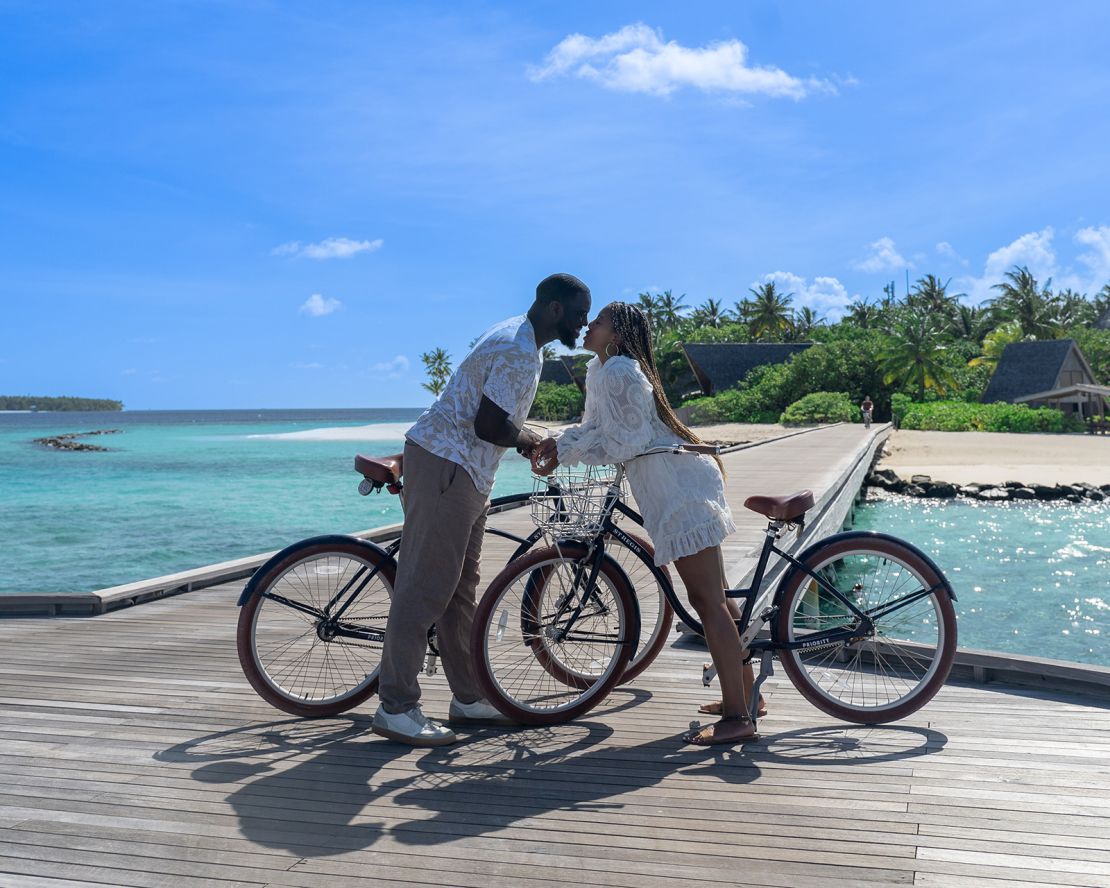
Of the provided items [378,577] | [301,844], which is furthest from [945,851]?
[378,577]

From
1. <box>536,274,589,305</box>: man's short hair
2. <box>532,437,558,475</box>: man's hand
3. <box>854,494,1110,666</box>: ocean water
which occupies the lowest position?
<box>854,494,1110,666</box>: ocean water

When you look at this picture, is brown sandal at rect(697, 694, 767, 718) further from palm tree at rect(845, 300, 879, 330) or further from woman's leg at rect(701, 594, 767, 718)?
palm tree at rect(845, 300, 879, 330)

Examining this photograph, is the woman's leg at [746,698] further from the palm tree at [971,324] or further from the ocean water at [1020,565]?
the palm tree at [971,324]

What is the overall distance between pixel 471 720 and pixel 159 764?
3.79 feet

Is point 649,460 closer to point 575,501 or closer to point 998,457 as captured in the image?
point 575,501

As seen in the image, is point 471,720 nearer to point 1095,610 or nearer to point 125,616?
point 125,616

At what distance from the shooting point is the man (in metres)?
3.65

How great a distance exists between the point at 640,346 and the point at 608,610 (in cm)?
107

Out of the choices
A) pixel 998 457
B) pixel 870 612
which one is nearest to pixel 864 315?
pixel 998 457

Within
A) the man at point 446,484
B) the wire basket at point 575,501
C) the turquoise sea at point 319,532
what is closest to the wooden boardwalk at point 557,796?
the man at point 446,484

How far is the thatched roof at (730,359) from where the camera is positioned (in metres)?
58.6

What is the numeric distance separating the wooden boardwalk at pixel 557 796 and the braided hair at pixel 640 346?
3.88ft

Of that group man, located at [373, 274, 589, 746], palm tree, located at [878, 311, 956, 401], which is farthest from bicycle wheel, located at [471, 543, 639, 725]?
palm tree, located at [878, 311, 956, 401]

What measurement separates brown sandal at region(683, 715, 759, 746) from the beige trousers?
1.03 meters
